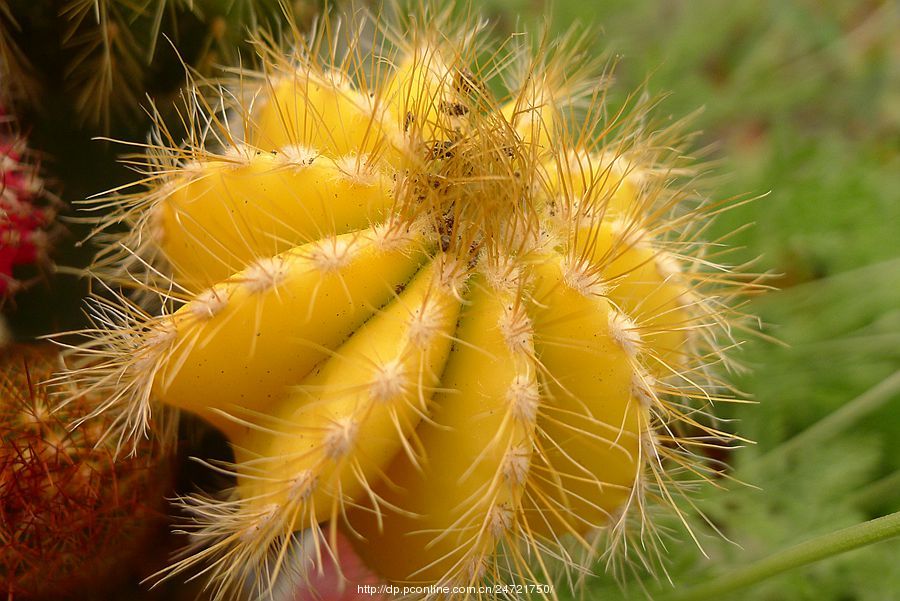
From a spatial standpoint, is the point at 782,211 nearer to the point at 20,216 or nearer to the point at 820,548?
the point at 820,548

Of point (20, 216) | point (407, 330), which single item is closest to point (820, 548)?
point (407, 330)

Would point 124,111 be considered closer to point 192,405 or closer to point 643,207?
point 192,405

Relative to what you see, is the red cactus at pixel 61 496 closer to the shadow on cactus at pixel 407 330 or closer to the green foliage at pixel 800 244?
the shadow on cactus at pixel 407 330

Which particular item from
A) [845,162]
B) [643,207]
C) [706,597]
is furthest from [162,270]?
[845,162]

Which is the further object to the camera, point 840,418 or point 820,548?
point 840,418

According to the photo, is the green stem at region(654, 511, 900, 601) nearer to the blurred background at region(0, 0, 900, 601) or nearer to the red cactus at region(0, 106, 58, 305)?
the blurred background at region(0, 0, 900, 601)

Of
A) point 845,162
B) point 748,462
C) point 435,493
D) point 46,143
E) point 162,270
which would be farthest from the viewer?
point 845,162
